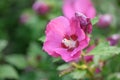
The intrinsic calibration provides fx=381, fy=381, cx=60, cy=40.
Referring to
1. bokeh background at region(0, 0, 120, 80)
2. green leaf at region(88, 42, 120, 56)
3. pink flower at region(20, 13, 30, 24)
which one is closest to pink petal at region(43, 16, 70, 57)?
green leaf at region(88, 42, 120, 56)

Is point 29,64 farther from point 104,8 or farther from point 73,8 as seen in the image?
point 104,8

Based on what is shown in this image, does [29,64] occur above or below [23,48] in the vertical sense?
below

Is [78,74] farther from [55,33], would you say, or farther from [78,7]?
[78,7]

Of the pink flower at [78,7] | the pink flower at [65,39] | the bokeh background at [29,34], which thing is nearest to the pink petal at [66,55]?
the pink flower at [65,39]

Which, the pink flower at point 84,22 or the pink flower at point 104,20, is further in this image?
the pink flower at point 104,20

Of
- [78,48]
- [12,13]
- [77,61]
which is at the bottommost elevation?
[78,48]

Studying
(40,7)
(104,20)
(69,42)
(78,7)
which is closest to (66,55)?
(69,42)

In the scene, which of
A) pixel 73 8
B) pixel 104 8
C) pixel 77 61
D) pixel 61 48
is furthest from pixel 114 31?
pixel 61 48

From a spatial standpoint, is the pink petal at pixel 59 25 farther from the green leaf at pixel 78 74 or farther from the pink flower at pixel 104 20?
the pink flower at pixel 104 20
